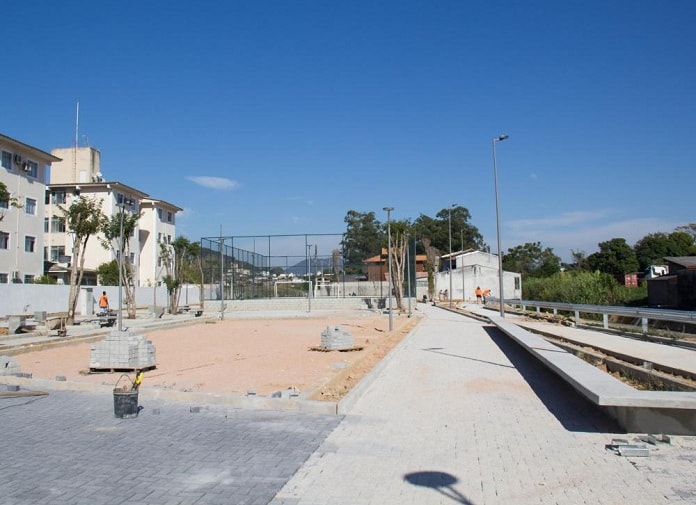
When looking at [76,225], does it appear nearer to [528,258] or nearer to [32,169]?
[32,169]

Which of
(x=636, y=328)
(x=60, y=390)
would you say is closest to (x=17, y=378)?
(x=60, y=390)

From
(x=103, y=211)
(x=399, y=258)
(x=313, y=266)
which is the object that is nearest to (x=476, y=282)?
(x=313, y=266)

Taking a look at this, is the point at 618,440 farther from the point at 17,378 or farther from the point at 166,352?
the point at 166,352

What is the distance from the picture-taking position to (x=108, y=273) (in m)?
49.6

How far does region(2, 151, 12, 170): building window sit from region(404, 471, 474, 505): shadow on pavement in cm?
4390

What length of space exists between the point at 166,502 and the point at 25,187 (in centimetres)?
4507

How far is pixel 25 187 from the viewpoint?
144ft

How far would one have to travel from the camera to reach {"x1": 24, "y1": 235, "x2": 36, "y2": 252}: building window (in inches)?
1709

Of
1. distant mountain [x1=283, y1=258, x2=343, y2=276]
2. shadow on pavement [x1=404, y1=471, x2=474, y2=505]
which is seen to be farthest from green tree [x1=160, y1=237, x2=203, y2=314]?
shadow on pavement [x1=404, y1=471, x2=474, y2=505]

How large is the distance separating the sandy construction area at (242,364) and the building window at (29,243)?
78.4ft

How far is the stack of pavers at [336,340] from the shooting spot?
1759 cm

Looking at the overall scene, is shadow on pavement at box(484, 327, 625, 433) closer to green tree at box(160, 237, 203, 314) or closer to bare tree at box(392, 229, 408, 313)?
bare tree at box(392, 229, 408, 313)

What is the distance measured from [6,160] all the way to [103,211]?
1219 centimetres

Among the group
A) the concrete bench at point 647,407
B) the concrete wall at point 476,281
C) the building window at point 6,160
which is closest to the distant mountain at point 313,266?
the building window at point 6,160
